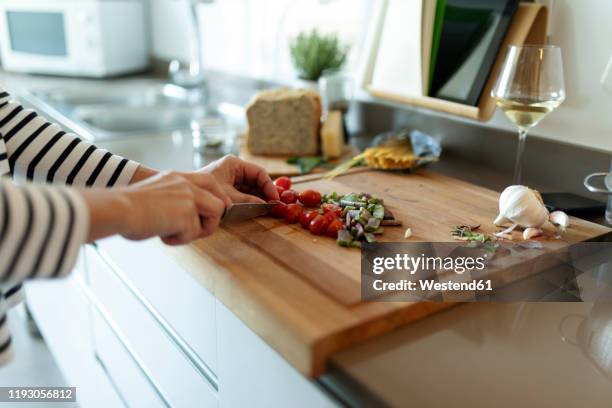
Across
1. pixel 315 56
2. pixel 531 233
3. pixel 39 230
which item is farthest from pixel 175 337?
pixel 315 56

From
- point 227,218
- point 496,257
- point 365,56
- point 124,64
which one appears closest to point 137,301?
point 227,218

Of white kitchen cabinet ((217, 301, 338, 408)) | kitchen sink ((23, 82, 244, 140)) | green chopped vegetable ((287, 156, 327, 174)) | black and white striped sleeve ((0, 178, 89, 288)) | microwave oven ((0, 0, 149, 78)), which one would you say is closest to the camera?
black and white striped sleeve ((0, 178, 89, 288))

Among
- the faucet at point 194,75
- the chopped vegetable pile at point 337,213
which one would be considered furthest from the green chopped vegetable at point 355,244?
the faucet at point 194,75

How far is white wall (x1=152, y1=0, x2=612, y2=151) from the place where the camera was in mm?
1018

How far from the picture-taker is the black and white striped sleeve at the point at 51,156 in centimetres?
86

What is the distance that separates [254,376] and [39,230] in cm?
35

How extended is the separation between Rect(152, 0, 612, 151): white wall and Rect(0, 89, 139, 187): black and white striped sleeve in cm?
78

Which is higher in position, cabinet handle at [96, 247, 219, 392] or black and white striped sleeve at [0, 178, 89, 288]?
black and white striped sleeve at [0, 178, 89, 288]

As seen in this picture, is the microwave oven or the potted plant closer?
the potted plant

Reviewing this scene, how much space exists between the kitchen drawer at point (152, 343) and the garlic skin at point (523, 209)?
495 millimetres

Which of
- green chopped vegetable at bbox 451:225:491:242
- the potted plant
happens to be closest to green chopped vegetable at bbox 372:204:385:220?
green chopped vegetable at bbox 451:225:491:242

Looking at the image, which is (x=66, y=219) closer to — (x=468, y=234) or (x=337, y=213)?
(x=337, y=213)

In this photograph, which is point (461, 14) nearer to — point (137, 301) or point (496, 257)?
point (496, 257)

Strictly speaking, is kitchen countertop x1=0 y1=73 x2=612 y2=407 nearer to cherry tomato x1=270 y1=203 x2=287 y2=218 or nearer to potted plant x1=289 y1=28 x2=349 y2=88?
cherry tomato x1=270 y1=203 x2=287 y2=218
